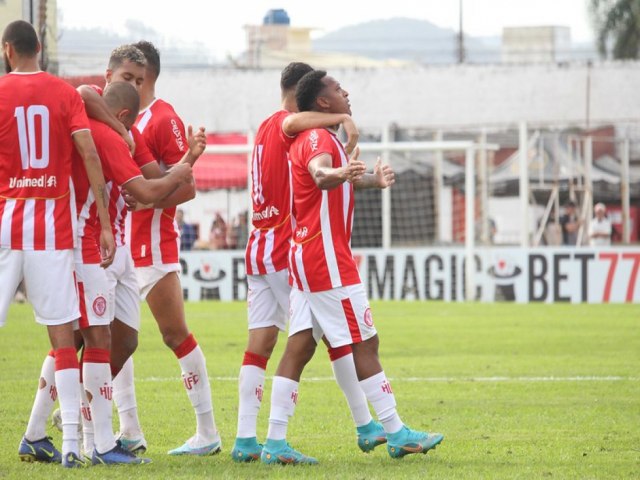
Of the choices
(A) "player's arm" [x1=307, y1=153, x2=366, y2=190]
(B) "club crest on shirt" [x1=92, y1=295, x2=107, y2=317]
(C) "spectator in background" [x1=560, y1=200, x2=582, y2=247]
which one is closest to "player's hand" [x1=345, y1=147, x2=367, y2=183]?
(A) "player's arm" [x1=307, y1=153, x2=366, y2=190]

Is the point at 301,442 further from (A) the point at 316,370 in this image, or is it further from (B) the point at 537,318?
(B) the point at 537,318

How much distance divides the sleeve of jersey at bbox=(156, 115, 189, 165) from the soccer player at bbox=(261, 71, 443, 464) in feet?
2.74

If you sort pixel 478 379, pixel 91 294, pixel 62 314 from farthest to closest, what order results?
pixel 478 379, pixel 91 294, pixel 62 314

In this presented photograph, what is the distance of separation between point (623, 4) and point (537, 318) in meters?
34.9

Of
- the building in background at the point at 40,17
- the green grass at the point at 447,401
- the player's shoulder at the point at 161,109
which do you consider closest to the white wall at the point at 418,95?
the green grass at the point at 447,401

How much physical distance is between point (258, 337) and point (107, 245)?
1224 mm

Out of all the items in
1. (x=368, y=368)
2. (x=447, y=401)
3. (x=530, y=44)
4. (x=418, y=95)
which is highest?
(x=530, y=44)

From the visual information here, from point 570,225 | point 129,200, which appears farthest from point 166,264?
point 570,225

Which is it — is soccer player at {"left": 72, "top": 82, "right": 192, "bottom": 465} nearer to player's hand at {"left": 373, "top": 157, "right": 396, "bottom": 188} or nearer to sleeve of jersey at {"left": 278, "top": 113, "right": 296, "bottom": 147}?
sleeve of jersey at {"left": 278, "top": 113, "right": 296, "bottom": 147}

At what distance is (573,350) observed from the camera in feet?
52.1

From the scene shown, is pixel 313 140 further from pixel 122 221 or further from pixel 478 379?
pixel 478 379

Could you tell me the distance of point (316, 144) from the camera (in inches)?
296

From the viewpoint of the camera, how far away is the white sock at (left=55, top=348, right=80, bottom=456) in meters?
7.26

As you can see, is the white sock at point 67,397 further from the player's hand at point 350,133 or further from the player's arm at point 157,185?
the player's hand at point 350,133
